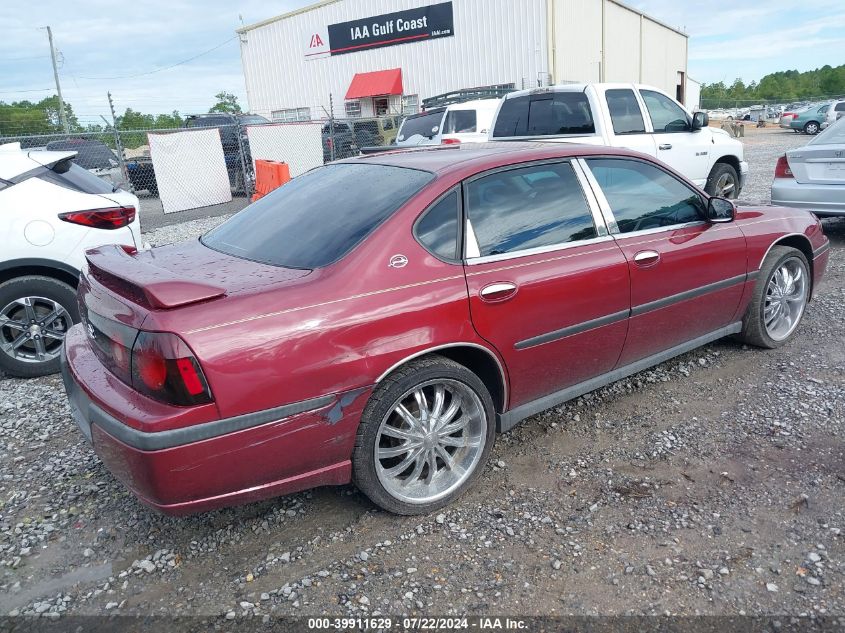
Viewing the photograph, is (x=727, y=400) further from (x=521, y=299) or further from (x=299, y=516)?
(x=299, y=516)

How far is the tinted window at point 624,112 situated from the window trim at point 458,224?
585 cm

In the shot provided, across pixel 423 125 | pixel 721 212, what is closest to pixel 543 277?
pixel 721 212

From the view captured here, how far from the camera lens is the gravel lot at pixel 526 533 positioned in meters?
2.51

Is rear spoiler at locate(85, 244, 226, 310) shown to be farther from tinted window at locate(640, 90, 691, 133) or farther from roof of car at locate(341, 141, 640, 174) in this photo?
tinted window at locate(640, 90, 691, 133)

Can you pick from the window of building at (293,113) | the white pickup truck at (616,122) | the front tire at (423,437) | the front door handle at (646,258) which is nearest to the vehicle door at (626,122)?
the white pickup truck at (616,122)

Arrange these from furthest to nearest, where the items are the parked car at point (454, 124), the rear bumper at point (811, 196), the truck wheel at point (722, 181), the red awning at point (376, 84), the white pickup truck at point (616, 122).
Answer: the red awning at point (376, 84)
the parked car at point (454, 124)
the truck wheel at point (722, 181)
the white pickup truck at point (616, 122)
the rear bumper at point (811, 196)

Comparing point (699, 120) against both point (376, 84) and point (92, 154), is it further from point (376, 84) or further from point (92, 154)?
point (376, 84)

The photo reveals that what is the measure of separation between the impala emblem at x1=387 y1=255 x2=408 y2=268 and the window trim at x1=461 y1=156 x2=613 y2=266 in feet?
1.02

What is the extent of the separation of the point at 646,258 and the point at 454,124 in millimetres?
9398

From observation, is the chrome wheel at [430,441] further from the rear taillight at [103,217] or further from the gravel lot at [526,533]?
the rear taillight at [103,217]

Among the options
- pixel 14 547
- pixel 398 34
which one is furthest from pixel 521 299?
→ pixel 398 34

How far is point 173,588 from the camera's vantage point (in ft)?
8.63

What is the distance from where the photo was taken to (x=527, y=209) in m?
3.36

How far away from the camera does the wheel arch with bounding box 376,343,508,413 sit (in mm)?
2973
